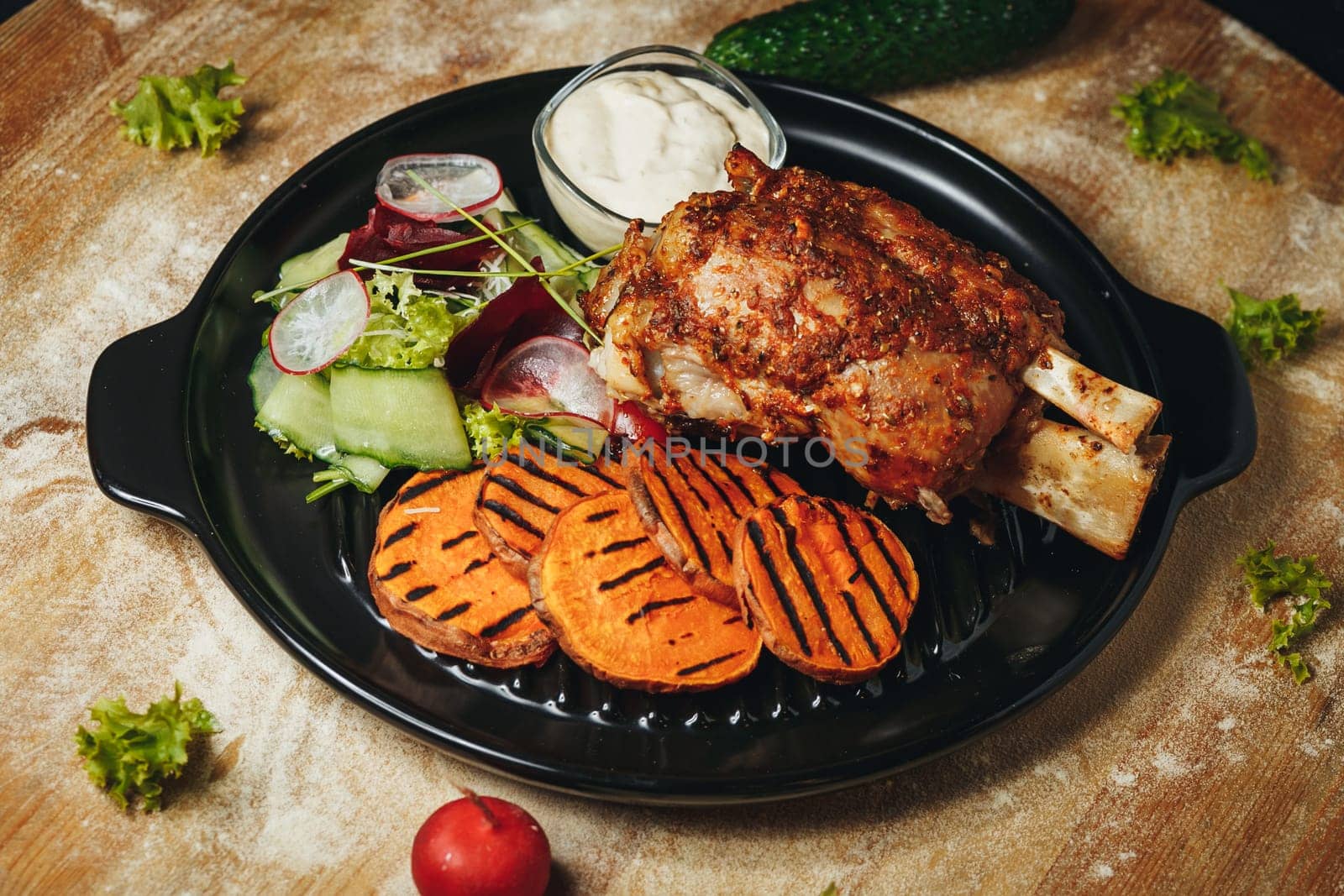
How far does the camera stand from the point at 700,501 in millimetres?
3764

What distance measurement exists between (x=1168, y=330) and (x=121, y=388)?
3.93 meters

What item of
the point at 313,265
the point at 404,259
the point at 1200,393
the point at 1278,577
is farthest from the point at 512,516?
the point at 1278,577

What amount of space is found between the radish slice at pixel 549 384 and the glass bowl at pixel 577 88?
1.69 feet

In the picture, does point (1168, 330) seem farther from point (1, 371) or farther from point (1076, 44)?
point (1, 371)

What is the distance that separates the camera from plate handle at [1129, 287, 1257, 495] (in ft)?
13.5

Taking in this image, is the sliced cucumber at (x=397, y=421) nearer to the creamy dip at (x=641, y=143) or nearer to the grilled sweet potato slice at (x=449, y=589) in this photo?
the grilled sweet potato slice at (x=449, y=589)

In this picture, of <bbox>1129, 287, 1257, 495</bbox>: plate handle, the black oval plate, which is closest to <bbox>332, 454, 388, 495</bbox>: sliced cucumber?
the black oval plate

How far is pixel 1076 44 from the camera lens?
19.2ft

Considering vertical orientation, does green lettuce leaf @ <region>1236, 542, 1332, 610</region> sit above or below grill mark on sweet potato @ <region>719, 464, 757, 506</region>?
below

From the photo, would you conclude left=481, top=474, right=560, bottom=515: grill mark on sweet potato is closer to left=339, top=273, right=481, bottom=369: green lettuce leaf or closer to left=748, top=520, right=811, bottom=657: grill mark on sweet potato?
left=339, top=273, right=481, bottom=369: green lettuce leaf

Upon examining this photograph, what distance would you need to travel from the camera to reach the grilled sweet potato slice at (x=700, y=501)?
11.8ft

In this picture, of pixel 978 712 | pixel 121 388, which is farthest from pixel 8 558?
pixel 978 712

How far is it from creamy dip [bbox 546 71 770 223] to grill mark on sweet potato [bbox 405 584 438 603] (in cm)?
165

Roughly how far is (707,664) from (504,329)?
145 cm
